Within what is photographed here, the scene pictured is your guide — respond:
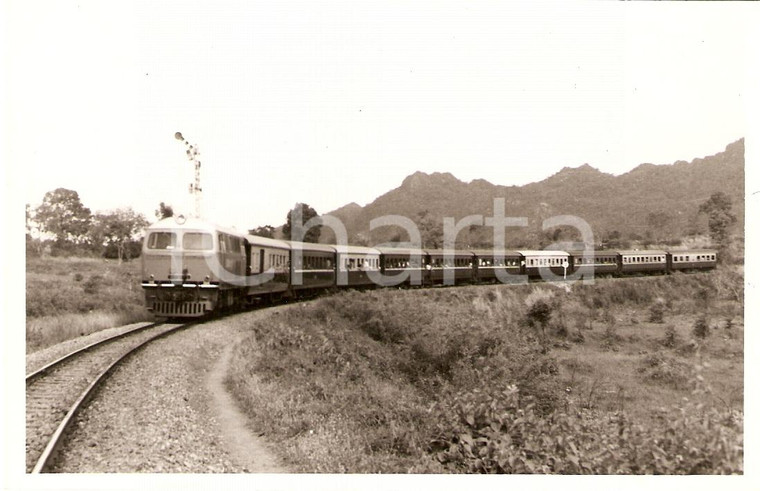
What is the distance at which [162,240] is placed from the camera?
946cm

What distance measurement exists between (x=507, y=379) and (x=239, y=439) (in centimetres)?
470

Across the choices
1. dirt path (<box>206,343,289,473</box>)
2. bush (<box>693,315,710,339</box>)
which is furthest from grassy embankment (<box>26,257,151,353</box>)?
bush (<box>693,315,710,339</box>)

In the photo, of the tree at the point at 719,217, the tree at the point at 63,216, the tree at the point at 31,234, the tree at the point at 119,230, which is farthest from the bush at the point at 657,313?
the tree at the point at 31,234

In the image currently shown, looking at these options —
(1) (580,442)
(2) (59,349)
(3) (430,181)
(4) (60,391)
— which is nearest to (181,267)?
(2) (59,349)

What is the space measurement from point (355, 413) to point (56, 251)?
5708 mm

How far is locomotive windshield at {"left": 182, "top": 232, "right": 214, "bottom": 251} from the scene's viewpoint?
950 cm

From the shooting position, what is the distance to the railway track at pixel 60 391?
195 inches

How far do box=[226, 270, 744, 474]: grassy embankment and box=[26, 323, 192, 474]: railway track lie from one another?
182cm

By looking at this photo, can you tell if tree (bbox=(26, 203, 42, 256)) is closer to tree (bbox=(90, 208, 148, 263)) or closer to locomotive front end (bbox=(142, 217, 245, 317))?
tree (bbox=(90, 208, 148, 263))

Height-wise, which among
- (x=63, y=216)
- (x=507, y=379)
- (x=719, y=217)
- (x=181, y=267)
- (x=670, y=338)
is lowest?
(x=507, y=379)

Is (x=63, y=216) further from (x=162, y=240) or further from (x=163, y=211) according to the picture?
(x=163, y=211)

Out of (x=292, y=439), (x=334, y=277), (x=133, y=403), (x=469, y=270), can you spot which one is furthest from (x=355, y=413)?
(x=469, y=270)
